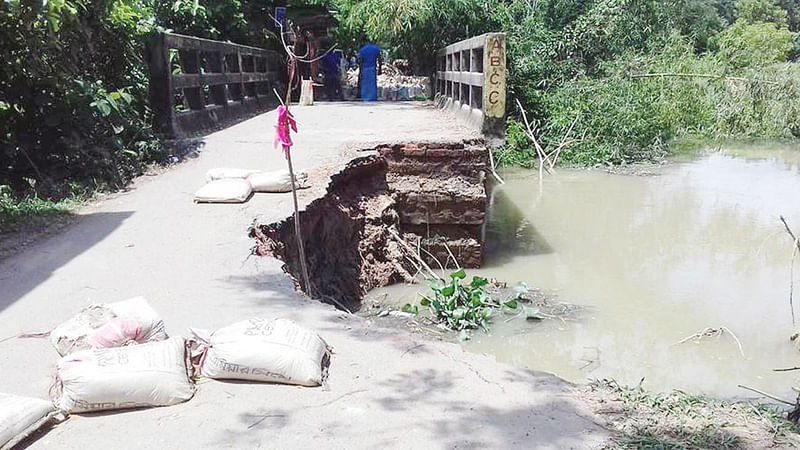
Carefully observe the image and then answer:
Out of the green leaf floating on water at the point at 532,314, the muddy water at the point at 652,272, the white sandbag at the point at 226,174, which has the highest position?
the white sandbag at the point at 226,174

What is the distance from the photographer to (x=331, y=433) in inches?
115

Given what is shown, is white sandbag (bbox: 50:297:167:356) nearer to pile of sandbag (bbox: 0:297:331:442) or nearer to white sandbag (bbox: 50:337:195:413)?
pile of sandbag (bbox: 0:297:331:442)

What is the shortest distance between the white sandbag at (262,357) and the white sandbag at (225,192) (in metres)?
3.16

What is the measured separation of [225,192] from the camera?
643 centimetres

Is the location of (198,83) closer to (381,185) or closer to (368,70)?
(381,185)

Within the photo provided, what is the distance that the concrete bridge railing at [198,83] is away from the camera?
28.6 feet

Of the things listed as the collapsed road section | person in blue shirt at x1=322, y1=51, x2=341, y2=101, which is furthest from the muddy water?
person in blue shirt at x1=322, y1=51, x2=341, y2=101

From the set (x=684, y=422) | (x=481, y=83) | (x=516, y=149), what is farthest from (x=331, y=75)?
(x=684, y=422)

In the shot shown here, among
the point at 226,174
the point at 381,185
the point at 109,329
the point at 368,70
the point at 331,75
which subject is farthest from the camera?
the point at 331,75

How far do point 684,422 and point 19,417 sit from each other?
269 centimetres

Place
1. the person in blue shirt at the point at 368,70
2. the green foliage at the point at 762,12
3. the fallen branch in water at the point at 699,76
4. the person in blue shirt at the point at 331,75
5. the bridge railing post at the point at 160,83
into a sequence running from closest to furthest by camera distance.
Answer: the bridge railing post at the point at 160,83, the fallen branch in water at the point at 699,76, the person in blue shirt at the point at 368,70, the person in blue shirt at the point at 331,75, the green foliage at the point at 762,12

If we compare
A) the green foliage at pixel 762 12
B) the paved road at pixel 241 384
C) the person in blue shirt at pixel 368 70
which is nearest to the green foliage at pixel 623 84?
the person in blue shirt at pixel 368 70

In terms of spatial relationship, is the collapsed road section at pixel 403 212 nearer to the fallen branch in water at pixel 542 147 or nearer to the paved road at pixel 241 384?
the paved road at pixel 241 384

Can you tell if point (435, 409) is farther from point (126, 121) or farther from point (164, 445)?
point (126, 121)
